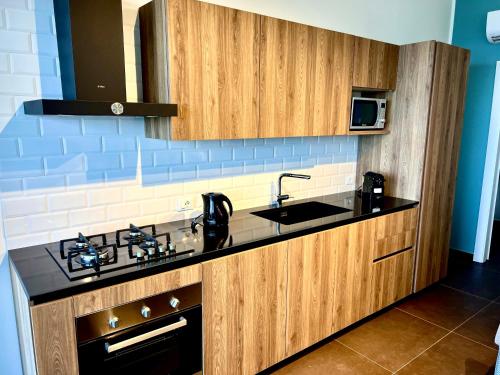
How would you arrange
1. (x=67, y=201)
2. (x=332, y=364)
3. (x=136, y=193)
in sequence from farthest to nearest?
(x=332, y=364)
(x=136, y=193)
(x=67, y=201)

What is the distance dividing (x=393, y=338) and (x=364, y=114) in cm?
170

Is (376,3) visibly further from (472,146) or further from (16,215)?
(16,215)

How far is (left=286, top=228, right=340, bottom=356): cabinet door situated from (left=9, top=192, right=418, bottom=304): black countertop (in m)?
0.09

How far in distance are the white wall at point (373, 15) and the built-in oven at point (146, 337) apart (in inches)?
72.0

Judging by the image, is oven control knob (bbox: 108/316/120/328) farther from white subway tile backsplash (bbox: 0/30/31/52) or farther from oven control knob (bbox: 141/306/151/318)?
white subway tile backsplash (bbox: 0/30/31/52)

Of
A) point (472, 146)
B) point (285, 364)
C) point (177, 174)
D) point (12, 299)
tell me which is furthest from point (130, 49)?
point (472, 146)

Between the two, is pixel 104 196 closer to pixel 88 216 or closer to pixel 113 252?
pixel 88 216

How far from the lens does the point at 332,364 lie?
98.0 inches

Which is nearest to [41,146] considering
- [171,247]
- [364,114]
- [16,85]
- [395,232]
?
[16,85]

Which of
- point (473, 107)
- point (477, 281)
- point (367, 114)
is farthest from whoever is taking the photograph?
point (473, 107)

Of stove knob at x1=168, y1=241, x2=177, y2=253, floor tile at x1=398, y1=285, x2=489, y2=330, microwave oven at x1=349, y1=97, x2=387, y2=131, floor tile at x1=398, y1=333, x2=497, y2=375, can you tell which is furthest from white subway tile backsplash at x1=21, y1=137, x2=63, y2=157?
floor tile at x1=398, y1=285, x2=489, y2=330

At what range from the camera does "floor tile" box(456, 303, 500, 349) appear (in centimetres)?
280

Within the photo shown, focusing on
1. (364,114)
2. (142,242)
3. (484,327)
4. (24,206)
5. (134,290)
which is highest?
(364,114)

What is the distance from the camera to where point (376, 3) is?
3406mm
